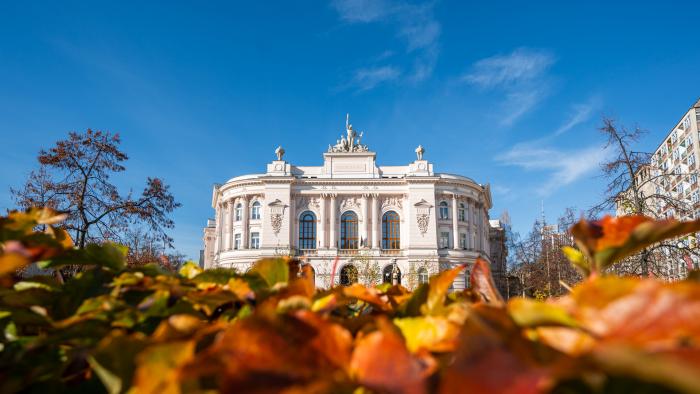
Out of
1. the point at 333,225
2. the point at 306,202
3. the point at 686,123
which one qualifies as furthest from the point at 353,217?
the point at 686,123

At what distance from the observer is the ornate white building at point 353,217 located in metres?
31.8

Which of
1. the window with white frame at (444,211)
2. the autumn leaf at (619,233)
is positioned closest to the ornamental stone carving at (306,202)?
the window with white frame at (444,211)

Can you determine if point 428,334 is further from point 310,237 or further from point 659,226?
point 310,237

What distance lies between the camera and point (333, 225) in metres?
32.3

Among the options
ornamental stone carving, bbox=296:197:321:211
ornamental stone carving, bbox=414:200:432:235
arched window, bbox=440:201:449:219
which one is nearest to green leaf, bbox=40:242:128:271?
ornamental stone carving, bbox=414:200:432:235

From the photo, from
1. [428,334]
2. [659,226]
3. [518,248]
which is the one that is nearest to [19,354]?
[428,334]

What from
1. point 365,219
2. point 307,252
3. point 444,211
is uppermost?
point 444,211

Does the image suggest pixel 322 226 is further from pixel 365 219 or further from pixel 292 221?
pixel 365 219

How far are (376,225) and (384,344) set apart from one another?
32302 mm

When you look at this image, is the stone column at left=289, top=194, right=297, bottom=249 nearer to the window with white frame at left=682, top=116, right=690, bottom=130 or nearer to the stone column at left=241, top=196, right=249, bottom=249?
the stone column at left=241, top=196, right=249, bottom=249

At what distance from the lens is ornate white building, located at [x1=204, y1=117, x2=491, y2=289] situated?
3183 cm

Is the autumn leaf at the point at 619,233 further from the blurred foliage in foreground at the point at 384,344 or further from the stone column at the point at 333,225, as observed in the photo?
the stone column at the point at 333,225

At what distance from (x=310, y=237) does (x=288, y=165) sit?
579 centimetres

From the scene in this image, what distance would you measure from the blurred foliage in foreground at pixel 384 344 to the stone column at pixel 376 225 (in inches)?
1253
